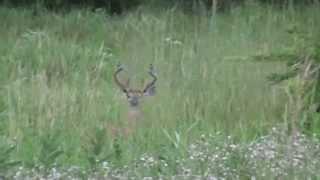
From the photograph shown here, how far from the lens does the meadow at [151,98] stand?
4.28 metres

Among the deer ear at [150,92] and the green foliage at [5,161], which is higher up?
the deer ear at [150,92]

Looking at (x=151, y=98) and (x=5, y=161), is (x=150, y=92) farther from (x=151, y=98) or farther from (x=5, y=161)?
(x=5, y=161)

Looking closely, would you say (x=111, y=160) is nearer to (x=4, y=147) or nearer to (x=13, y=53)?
(x=4, y=147)

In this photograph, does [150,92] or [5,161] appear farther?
[150,92]

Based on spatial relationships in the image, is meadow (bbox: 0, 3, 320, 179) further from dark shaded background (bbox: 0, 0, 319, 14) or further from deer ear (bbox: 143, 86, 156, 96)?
dark shaded background (bbox: 0, 0, 319, 14)

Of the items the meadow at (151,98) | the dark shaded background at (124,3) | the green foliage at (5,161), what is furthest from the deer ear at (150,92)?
the dark shaded background at (124,3)

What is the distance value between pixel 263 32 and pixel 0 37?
8.44 ft

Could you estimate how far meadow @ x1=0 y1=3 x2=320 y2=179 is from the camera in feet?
14.0

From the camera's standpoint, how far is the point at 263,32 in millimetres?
9180

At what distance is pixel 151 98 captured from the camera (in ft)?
21.2

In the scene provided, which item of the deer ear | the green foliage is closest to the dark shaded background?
the deer ear

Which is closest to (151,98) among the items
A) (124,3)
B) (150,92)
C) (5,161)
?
(150,92)

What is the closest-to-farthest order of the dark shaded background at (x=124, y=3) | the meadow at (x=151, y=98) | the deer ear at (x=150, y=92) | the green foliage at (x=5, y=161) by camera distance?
the green foliage at (x=5, y=161)
the meadow at (x=151, y=98)
the deer ear at (x=150, y=92)
the dark shaded background at (x=124, y=3)

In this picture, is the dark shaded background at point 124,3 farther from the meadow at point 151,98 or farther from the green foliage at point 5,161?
the green foliage at point 5,161
